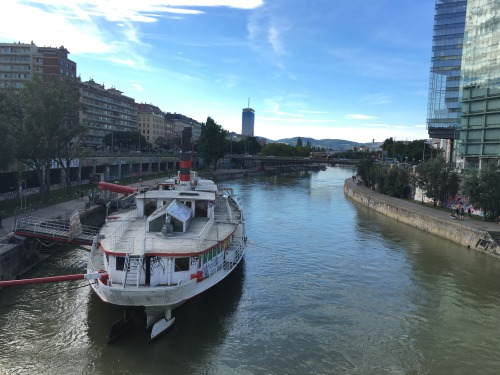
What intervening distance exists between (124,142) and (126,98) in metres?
25.4

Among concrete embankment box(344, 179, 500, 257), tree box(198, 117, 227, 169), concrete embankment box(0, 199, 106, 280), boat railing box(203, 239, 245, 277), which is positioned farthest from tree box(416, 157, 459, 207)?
tree box(198, 117, 227, 169)

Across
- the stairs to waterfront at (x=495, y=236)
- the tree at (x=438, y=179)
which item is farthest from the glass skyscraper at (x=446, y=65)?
the stairs to waterfront at (x=495, y=236)

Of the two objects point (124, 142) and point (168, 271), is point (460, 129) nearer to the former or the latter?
point (168, 271)

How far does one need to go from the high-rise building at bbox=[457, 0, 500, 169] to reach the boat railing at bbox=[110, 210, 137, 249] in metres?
48.9

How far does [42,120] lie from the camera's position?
3681 centimetres

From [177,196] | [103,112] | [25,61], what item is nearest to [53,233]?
[177,196]

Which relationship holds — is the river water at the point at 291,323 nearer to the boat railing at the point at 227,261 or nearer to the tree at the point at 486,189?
the boat railing at the point at 227,261

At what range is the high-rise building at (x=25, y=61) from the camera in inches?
4008

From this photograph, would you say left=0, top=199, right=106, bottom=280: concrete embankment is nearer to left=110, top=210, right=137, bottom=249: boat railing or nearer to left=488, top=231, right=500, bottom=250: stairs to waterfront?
→ left=110, top=210, right=137, bottom=249: boat railing

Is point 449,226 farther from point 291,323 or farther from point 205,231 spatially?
point 205,231

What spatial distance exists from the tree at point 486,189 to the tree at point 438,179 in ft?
27.9

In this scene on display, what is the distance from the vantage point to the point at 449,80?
9681 centimetres

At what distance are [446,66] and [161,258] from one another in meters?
99.8

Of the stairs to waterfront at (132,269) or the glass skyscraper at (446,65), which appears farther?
the glass skyscraper at (446,65)
